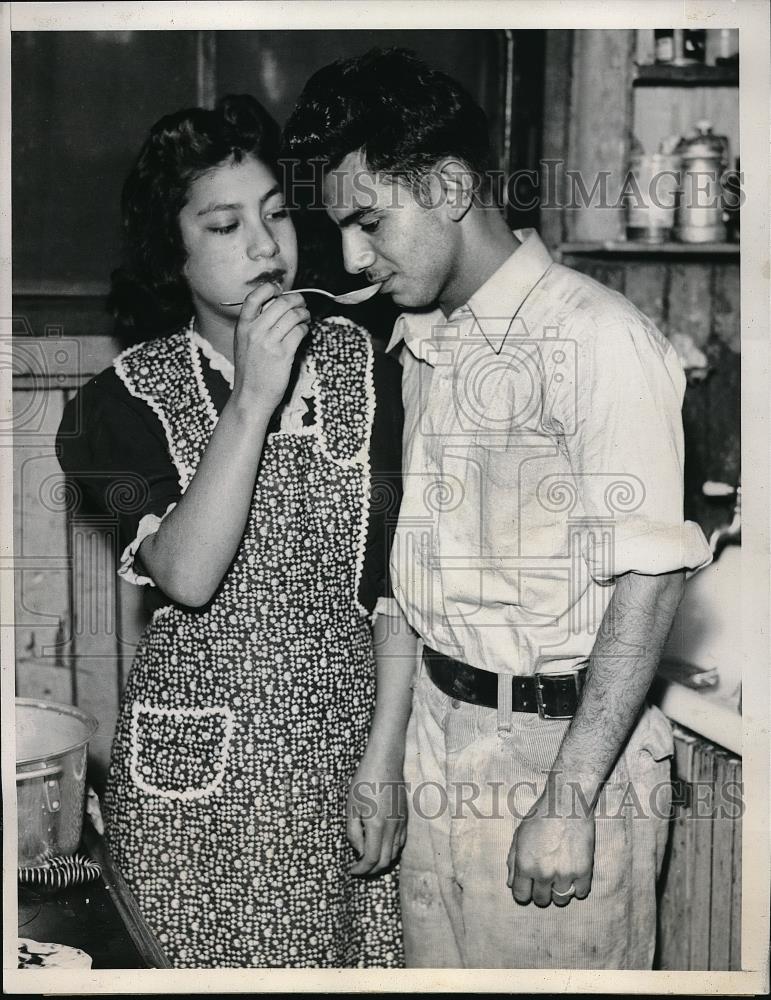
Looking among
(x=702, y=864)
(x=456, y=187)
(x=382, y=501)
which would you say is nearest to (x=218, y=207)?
(x=456, y=187)

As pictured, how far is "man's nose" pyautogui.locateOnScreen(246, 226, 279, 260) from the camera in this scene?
1411 millimetres

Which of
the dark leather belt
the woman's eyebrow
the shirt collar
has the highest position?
the woman's eyebrow

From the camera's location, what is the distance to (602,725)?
128 cm

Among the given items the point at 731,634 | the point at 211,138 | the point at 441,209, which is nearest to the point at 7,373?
the point at 211,138

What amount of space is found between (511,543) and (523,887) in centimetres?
44

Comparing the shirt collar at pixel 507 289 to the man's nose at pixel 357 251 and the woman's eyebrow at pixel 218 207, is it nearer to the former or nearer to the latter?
the man's nose at pixel 357 251

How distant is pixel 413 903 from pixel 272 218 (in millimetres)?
977

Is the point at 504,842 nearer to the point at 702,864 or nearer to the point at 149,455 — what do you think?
the point at 702,864

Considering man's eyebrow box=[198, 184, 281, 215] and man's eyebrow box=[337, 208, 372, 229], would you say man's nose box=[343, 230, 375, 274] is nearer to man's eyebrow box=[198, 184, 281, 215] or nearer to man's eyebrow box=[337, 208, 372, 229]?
man's eyebrow box=[337, 208, 372, 229]

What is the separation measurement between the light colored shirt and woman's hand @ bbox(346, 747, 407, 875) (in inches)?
7.4

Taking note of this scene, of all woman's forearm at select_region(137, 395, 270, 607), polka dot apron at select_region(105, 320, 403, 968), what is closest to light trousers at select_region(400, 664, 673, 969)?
polka dot apron at select_region(105, 320, 403, 968)

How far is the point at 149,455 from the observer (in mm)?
1441

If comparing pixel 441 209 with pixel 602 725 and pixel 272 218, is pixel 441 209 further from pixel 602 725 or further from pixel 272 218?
pixel 602 725

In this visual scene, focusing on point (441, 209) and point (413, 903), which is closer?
point (441, 209)
